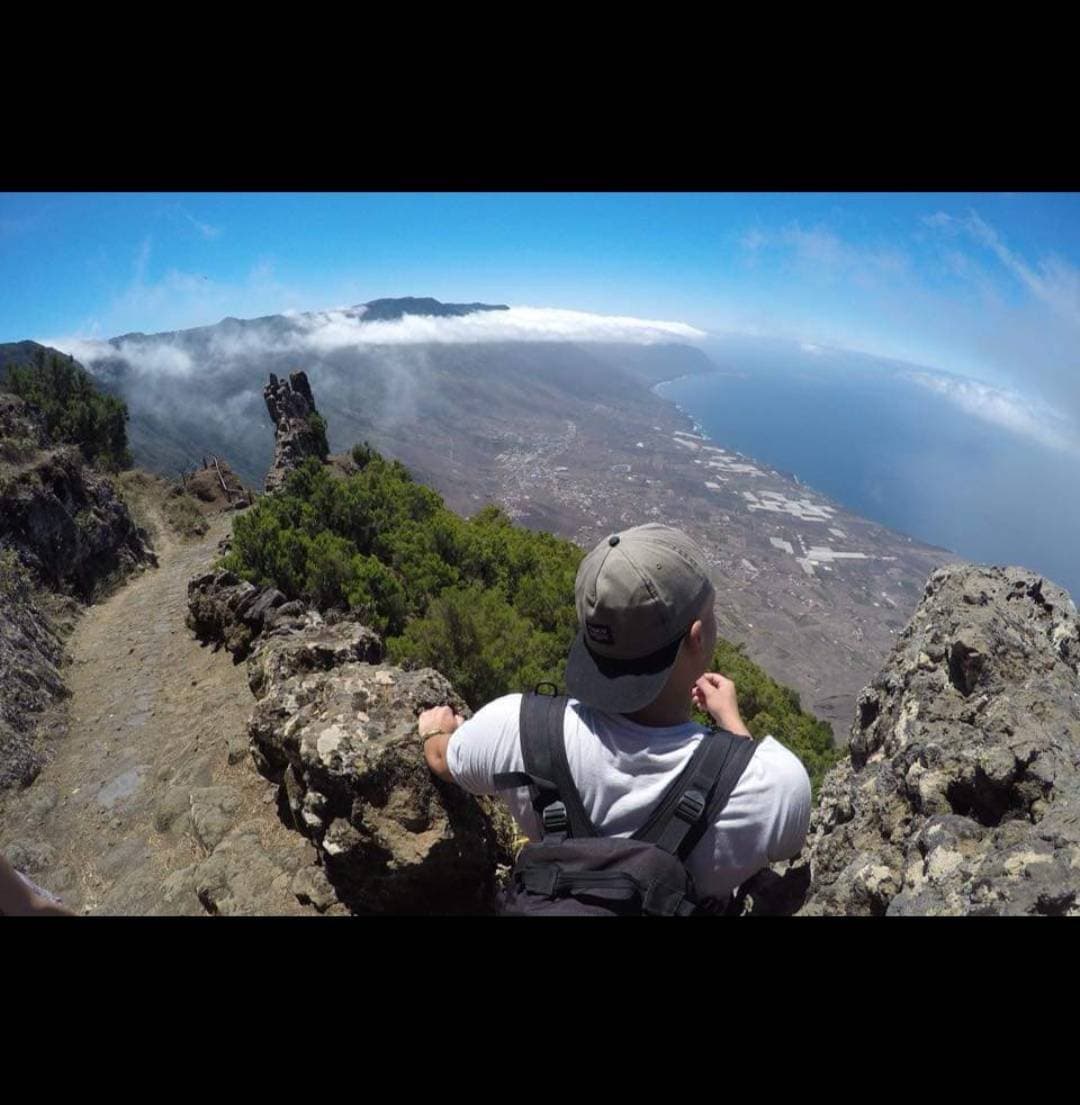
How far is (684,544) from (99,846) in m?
6.24

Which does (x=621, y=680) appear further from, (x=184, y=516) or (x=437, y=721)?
(x=184, y=516)

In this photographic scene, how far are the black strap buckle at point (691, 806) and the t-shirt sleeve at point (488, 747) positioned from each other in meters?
0.47

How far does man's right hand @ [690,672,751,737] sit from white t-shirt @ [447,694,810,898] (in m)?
0.45

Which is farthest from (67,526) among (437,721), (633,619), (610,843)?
(610,843)

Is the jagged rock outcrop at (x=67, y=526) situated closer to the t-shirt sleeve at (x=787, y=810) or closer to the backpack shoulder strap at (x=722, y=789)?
the backpack shoulder strap at (x=722, y=789)

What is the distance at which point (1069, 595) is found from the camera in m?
4.11

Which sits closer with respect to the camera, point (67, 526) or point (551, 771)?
point (551, 771)

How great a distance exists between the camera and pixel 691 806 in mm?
1672

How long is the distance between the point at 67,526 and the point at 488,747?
14967 millimetres

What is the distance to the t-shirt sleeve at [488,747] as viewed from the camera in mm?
1927

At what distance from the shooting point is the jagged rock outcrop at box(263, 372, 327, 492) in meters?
26.6

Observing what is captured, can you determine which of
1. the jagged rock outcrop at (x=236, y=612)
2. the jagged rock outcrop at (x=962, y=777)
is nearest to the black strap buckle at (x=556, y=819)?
the jagged rock outcrop at (x=962, y=777)
